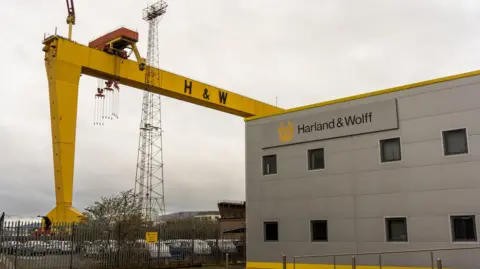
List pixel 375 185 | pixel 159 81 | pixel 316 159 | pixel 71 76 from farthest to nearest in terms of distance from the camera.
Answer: pixel 159 81, pixel 71 76, pixel 316 159, pixel 375 185

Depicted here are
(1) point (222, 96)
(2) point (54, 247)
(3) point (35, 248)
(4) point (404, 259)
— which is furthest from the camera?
(1) point (222, 96)

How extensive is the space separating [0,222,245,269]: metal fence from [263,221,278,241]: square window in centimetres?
658

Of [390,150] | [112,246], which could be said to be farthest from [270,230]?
[112,246]

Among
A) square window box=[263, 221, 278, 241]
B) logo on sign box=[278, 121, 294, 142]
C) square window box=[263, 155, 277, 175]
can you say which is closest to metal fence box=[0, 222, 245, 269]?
square window box=[263, 221, 278, 241]

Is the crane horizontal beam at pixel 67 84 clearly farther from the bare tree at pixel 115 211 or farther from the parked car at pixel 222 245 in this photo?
the parked car at pixel 222 245

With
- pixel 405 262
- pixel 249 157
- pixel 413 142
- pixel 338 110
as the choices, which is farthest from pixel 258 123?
pixel 405 262

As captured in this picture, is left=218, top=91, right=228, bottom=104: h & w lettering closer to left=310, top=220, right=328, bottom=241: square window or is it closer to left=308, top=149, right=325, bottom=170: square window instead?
left=308, top=149, right=325, bottom=170: square window

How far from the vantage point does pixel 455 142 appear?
1653cm

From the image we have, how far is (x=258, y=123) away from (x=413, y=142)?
299 inches

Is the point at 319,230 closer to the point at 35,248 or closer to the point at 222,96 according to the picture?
the point at 35,248

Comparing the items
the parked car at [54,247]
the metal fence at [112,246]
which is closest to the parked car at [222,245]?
the metal fence at [112,246]

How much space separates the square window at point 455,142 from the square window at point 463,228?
2.24 meters

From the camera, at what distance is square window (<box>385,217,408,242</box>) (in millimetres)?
17203

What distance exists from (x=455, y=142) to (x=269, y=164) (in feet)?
27.0
